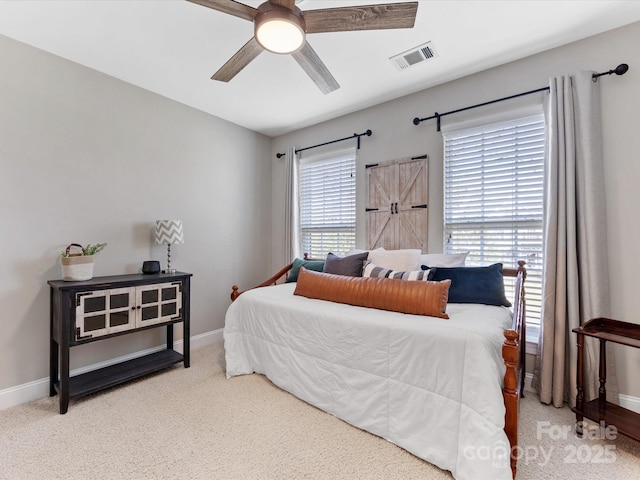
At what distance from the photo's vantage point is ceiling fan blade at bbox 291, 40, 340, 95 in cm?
179

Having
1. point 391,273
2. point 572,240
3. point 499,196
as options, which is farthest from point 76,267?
point 572,240

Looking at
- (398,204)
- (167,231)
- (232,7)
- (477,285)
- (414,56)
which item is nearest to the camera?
(232,7)

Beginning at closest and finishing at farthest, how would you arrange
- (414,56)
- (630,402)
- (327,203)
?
(630,402) → (414,56) → (327,203)

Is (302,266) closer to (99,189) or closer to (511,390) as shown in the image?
(99,189)

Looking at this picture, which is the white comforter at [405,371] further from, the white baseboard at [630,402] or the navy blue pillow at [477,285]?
the white baseboard at [630,402]

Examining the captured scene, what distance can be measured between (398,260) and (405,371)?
1.13 m

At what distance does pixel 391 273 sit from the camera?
237cm

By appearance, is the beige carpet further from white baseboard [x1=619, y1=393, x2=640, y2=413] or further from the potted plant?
the potted plant

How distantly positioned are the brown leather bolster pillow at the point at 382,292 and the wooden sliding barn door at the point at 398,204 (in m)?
1.05

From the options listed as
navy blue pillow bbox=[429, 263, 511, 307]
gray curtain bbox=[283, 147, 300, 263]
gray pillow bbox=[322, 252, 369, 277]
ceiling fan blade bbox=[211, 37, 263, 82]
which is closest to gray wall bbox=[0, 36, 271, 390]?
gray curtain bbox=[283, 147, 300, 263]

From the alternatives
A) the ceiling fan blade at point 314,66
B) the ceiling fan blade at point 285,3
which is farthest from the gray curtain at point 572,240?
the ceiling fan blade at point 285,3

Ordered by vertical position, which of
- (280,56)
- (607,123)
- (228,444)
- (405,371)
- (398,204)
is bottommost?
(228,444)

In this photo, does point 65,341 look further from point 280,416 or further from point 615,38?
point 615,38

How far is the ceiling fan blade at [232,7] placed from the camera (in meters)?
1.49
